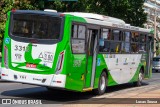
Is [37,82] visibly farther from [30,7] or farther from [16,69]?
[30,7]

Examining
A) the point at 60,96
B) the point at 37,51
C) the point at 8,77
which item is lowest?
the point at 60,96

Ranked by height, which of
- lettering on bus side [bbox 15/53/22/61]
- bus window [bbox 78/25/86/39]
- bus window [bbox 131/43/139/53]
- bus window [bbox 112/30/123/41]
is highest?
bus window [bbox 78/25/86/39]

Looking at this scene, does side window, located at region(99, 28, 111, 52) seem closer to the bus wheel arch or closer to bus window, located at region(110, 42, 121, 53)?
bus window, located at region(110, 42, 121, 53)

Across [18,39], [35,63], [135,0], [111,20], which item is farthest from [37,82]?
[135,0]

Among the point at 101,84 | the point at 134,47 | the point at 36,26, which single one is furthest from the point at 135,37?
the point at 36,26

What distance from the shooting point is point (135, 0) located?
39.5m

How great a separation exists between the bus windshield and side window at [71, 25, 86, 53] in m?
0.58

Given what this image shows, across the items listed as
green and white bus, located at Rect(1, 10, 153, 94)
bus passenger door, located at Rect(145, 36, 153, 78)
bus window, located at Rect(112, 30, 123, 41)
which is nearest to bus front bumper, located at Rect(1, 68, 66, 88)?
green and white bus, located at Rect(1, 10, 153, 94)

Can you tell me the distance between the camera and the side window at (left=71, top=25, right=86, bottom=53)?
47.5 ft

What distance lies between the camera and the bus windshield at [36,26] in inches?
562

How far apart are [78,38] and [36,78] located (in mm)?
1965

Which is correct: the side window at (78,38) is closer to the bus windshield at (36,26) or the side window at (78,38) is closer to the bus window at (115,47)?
the bus windshield at (36,26)

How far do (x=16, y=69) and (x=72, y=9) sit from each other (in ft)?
58.5

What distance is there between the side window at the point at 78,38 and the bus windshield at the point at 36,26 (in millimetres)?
580
